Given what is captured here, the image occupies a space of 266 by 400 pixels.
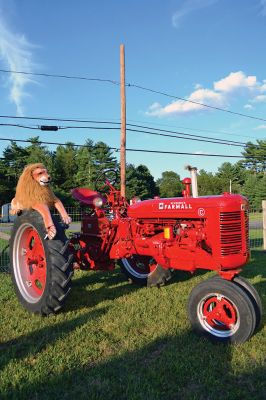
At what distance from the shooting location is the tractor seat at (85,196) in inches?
235

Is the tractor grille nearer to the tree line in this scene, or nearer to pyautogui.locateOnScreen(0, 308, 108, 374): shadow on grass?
pyautogui.locateOnScreen(0, 308, 108, 374): shadow on grass

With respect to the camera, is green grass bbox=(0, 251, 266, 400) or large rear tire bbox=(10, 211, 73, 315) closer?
green grass bbox=(0, 251, 266, 400)

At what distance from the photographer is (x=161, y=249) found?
475 cm

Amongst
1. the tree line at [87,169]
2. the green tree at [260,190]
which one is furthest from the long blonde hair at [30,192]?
the green tree at [260,190]

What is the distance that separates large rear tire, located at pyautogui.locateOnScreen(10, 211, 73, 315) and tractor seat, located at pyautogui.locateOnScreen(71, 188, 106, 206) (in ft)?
2.91

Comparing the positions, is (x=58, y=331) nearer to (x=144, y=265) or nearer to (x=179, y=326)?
(x=179, y=326)

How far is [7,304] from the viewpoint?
5234 millimetres

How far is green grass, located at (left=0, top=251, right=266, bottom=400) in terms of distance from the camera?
294 centimetres

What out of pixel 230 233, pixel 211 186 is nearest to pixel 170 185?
pixel 211 186

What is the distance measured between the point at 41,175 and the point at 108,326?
2.05m

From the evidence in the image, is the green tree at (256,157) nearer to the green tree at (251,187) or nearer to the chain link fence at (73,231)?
the green tree at (251,187)

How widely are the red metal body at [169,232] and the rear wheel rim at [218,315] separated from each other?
0.27 meters

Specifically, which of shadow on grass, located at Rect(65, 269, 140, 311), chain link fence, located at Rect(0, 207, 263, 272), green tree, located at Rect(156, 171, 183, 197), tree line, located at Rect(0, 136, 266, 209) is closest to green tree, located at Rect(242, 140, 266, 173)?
tree line, located at Rect(0, 136, 266, 209)

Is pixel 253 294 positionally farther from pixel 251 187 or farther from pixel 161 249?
pixel 251 187
